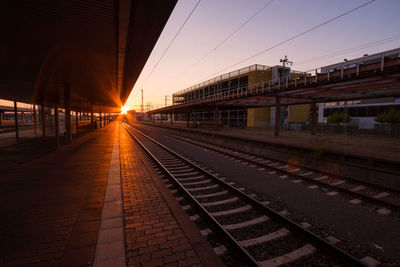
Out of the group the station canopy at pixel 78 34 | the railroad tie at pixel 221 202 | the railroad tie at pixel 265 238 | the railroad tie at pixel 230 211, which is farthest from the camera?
the railroad tie at pixel 221 202

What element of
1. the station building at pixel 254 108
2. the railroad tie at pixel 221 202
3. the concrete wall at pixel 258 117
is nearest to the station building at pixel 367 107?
the station building at pixel 254 108

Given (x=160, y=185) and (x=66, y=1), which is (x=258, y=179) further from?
(x=66, y=1)

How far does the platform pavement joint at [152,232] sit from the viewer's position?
291 centimetres

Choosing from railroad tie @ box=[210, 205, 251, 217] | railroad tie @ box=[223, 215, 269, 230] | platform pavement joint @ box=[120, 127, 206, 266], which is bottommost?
railroad tie @ box=[223, 215, 269, 230]

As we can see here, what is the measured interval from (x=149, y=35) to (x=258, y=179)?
6.28 metres

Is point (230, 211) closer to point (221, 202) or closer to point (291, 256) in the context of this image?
point (221, 202)

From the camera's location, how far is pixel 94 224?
3.76 metres

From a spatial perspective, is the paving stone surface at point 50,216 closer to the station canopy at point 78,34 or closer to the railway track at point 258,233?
the railway track at point 258,233

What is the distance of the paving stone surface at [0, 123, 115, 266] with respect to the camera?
2.93 m

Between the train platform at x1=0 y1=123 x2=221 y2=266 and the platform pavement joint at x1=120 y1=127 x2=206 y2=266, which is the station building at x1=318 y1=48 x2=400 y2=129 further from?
the train platform at x1=0 y1=123 x2=221 y2=266

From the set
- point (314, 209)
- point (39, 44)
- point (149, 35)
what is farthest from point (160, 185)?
point (39, 44)

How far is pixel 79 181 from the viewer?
6297mm

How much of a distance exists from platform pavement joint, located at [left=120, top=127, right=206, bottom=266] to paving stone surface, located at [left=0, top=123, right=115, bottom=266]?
0.63m

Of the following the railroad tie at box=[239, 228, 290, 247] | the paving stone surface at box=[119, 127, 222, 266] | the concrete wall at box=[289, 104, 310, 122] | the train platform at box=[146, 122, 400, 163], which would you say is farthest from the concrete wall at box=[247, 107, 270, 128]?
the railroad tie at box=[239, 228, 290, 247]
